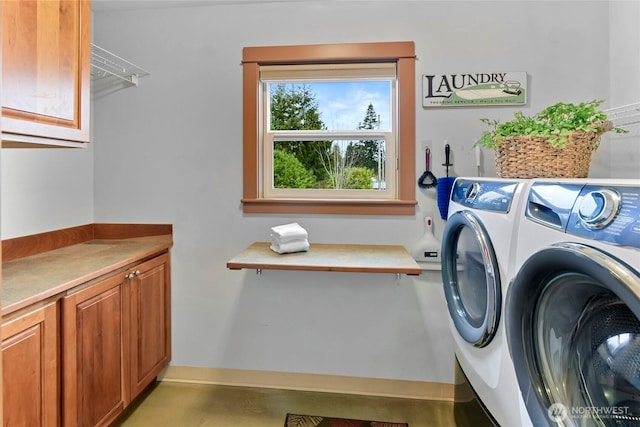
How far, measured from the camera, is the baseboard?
2041mm

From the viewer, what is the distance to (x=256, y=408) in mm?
1941

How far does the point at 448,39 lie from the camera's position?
200cm

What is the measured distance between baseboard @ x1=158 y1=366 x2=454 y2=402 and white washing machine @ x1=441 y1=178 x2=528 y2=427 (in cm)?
53

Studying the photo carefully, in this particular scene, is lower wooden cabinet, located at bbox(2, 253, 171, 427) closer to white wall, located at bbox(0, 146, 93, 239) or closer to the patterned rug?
white wall, located at bbox(0, 146, 93, 239)

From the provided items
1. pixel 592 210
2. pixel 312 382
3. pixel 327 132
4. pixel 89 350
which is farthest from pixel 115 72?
pixel 592 210

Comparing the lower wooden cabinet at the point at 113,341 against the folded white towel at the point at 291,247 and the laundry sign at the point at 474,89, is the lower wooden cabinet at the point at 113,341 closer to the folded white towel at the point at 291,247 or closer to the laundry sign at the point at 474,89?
the folded white towel at the point at 291,247

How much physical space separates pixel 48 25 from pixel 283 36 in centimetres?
121

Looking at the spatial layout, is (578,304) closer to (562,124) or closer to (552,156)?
(552,156)

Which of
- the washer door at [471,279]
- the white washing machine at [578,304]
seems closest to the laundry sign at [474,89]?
the washer door at [471,279]

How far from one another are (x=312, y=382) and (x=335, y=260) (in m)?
0.94

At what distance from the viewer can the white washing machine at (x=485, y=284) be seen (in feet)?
3.36

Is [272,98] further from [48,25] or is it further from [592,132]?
[592,132]

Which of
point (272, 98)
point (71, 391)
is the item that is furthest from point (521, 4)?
point (71, 391)

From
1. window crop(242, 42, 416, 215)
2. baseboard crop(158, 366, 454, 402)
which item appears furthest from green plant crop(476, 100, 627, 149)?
baseboard crop(158, 366, 454, 402)
